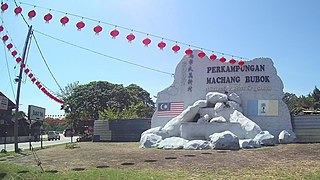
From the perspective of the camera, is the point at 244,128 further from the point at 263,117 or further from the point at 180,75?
the point at 180,75

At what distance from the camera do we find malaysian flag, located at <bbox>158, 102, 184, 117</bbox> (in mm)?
20017

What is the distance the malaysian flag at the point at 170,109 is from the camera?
2002cm

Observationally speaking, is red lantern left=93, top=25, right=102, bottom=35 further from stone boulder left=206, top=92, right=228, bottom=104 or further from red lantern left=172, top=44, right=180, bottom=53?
stone boulder left=206, top=92, right=228, bottom=104

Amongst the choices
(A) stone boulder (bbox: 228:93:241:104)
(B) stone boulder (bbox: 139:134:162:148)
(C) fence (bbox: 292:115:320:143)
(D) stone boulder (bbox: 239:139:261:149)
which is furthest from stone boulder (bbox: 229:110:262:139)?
(B) stone boulder (bbox: 139:134:162:148)

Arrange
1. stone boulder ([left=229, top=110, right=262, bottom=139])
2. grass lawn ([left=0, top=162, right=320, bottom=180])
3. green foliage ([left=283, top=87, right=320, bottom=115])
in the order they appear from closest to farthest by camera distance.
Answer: grass lawn ([left=0, top=162, right=320, bottom=180]) → stone boulder ([left=229, top=110, right=262, bottom=139]) → green foliage ([left=283, top=87, right=320, bottom=115])

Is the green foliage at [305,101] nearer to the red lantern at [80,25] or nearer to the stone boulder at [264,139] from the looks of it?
the stone boulder at [264,139]

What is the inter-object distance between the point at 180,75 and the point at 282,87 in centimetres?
622

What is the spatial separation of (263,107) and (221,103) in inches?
94.3

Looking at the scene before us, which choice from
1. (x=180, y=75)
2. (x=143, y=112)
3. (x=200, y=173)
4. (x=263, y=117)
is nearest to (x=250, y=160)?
(x=200, y=173)

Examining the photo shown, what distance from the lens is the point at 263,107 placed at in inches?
706

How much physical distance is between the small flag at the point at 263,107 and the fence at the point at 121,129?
691 centimetres

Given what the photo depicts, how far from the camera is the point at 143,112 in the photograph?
37.0 metres

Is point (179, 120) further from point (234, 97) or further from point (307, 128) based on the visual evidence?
point (307, 128)

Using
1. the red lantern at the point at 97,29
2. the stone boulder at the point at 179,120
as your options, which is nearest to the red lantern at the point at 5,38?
the red lantern at the point at 97,29
